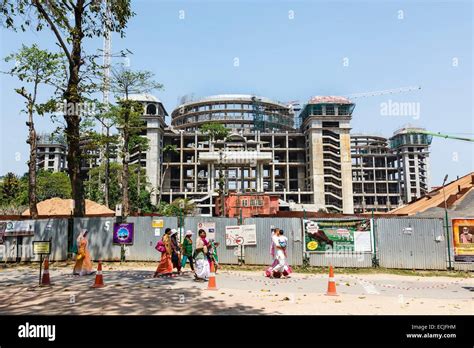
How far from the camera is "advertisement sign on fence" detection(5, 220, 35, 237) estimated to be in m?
17.7

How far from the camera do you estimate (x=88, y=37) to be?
52.9 feet

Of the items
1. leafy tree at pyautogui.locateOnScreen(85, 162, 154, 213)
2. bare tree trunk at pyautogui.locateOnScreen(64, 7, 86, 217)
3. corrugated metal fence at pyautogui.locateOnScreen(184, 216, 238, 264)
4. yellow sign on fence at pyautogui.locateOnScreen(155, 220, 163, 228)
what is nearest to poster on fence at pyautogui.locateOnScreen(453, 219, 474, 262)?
corrugated metal fence at pyautogui.locateOnScreen(184, 216, 238, 264)

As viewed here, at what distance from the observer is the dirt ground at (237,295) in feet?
24.4

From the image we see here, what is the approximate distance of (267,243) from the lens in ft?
52.9

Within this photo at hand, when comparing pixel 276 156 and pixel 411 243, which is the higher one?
pixel 276 156

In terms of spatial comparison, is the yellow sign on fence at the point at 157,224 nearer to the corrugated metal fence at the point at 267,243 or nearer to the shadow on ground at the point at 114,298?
the corrugated metal fence at the point at 267,243

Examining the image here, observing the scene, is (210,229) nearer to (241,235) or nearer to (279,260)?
(241,235)

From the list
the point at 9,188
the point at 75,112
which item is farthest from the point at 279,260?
the point at 9,188

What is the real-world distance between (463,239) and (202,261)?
10929 mm

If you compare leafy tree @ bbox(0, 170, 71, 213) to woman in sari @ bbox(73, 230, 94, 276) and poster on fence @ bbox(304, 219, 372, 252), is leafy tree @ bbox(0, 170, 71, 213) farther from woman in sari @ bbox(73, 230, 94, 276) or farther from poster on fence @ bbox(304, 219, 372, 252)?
poster on fence @ bbox(304, 219, 372, 252)

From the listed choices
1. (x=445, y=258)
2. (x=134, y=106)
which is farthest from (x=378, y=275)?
(x=134, y=106)

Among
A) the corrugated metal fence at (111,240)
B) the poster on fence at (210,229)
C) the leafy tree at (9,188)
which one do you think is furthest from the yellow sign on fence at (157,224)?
the leafy tree at (9,188)

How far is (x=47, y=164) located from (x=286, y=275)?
133m

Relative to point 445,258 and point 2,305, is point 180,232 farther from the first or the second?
point 445,258
